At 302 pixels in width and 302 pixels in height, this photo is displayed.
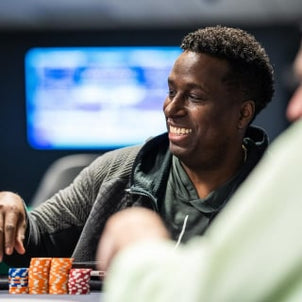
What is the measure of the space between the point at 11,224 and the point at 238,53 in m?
0.89

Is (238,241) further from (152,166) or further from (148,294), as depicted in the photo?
(152,166)

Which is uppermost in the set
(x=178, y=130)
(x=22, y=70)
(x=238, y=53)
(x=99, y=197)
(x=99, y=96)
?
(x=238, y=53)

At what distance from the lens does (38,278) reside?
1.81 metres

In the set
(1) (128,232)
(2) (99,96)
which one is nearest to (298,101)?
(1) (128,232)

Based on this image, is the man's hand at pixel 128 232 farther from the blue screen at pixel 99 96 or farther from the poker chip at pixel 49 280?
the blue screen at pixel 99 96

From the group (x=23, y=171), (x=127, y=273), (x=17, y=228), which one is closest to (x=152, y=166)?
(x=17, y=228)

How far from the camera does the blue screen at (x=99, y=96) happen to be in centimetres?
839

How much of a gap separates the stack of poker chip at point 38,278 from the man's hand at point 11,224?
0.40ft

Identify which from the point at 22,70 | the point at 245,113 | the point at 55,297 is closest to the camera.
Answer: the point at 55,297

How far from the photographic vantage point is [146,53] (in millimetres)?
8523

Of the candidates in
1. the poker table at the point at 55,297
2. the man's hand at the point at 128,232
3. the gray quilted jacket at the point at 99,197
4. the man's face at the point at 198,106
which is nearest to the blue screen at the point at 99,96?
the gray quilted jacket at the point at 99,197

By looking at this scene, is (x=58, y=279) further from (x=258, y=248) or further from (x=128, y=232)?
(x=258, y=248)

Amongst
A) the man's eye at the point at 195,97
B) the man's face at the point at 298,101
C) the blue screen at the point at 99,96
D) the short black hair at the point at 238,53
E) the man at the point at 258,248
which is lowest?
the blue screen at the point at 99,96

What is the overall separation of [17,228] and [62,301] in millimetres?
437
